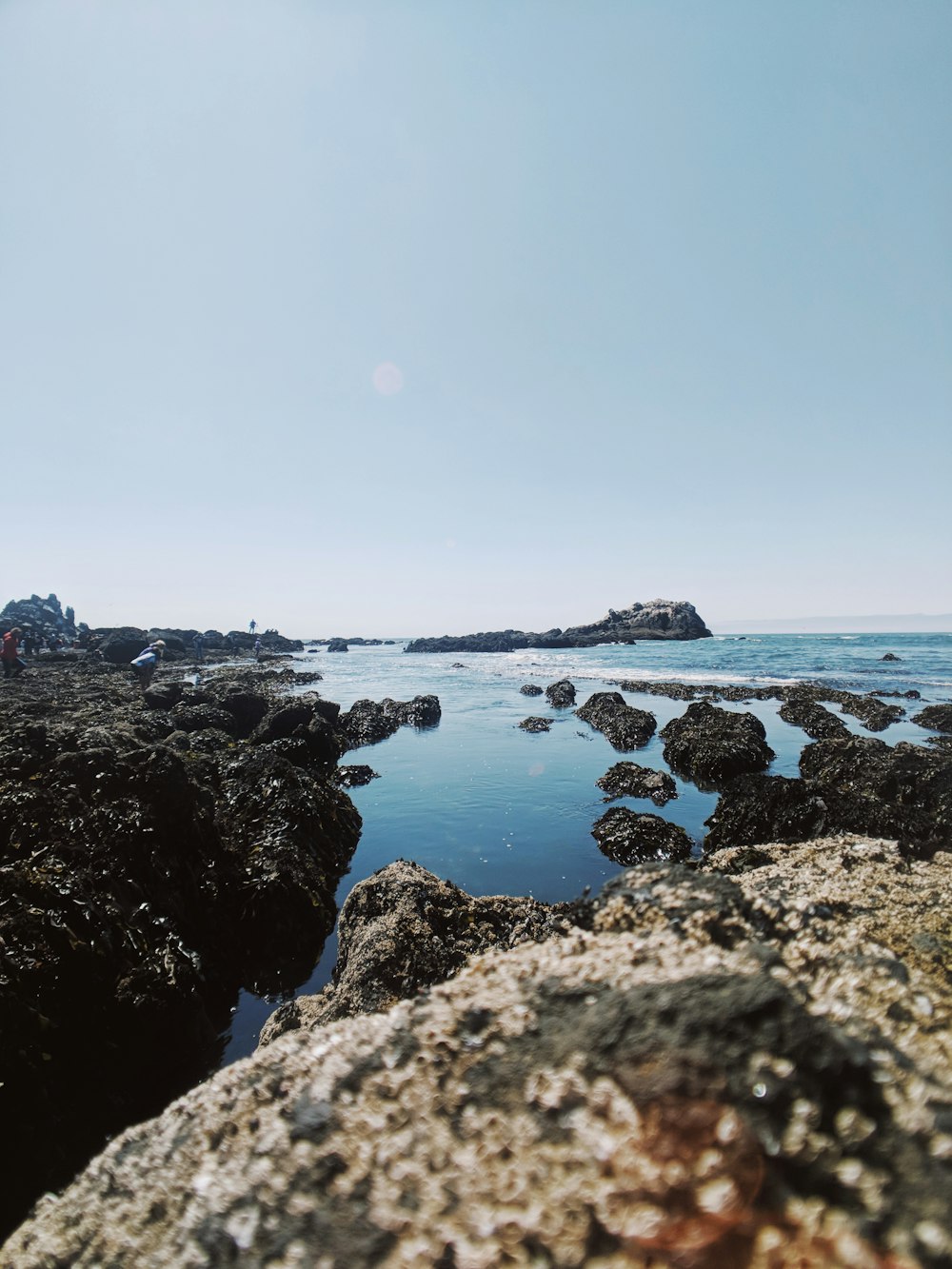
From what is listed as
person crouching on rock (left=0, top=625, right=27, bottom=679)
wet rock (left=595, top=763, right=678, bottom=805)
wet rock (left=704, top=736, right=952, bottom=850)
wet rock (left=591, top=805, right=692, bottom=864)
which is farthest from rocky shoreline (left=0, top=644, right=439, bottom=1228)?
person crouching on rock (left=0, top=625, right=27, bottom=679)

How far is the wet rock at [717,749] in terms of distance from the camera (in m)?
15.5

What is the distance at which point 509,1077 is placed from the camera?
8.59ft

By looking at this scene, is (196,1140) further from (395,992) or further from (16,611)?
(16,611)

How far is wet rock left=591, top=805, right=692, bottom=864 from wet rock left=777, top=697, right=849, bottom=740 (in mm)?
12150

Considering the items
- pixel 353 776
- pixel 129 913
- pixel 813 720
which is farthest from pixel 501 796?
pixel 813 720

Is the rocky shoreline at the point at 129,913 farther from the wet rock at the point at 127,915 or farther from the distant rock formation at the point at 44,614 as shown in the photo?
the distant rock formation at the point at 44,614

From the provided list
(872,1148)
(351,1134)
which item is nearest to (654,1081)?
(872,1148)

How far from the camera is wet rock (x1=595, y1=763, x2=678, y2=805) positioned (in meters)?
13.7

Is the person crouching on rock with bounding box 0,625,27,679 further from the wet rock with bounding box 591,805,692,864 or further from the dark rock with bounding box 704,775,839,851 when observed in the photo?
the dark rock with bounding box 704,775,839,851

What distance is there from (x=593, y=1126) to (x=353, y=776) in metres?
14.9

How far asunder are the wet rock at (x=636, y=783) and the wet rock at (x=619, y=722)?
5151 millimetres

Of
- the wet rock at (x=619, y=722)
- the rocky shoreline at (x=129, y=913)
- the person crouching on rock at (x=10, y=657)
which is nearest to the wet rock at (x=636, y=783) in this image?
the wet rock at (x=619, y=722)

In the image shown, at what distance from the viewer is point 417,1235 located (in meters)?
2.10

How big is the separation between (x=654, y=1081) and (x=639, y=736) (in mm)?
19542
